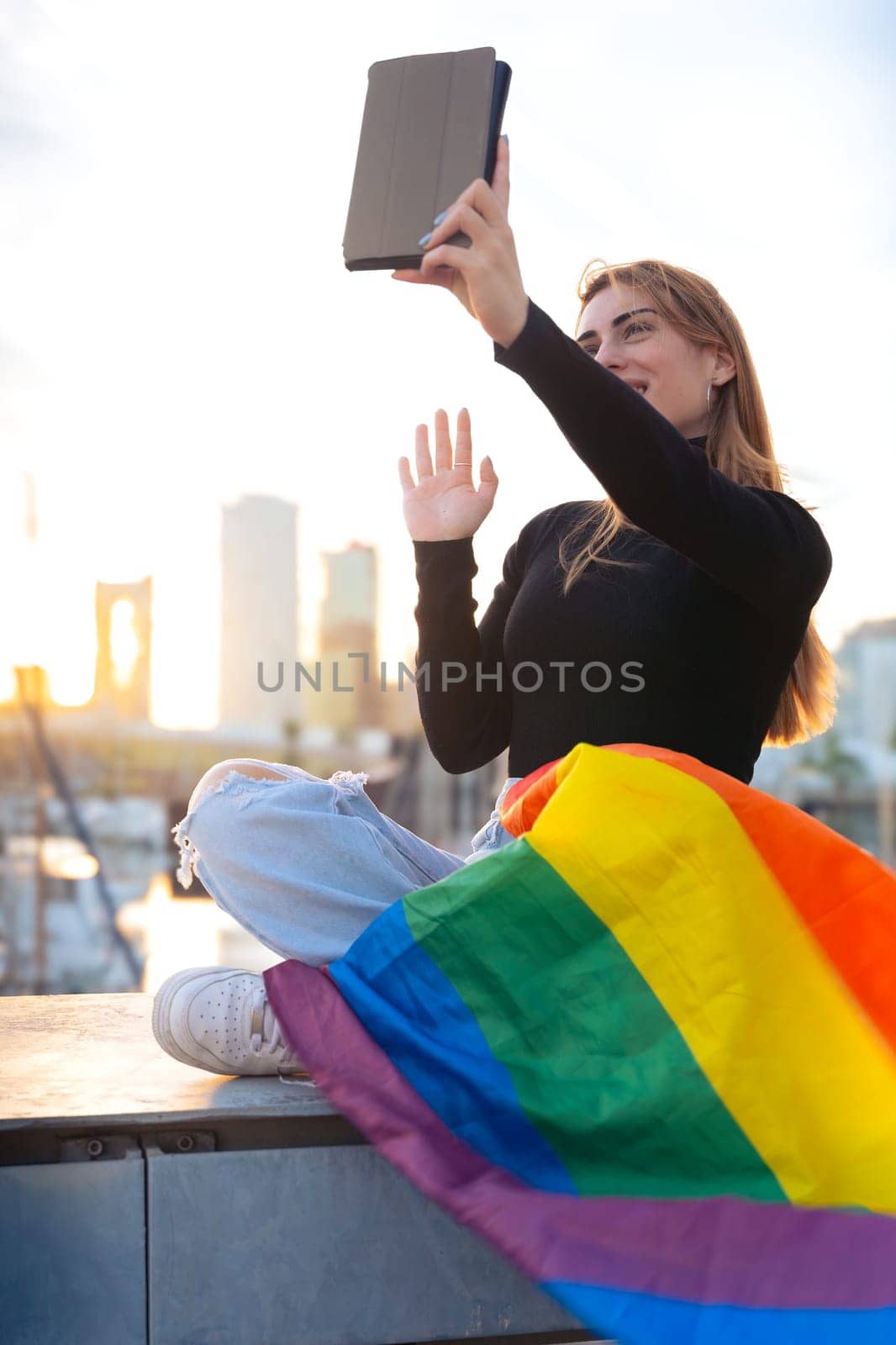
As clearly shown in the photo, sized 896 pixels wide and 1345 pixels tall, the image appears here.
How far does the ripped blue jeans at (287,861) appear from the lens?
1.42m

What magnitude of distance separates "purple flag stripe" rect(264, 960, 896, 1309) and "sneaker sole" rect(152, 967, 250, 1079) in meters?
0.21

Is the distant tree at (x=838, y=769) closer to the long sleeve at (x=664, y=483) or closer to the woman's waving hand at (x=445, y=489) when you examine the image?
the woman's waving hand at (x=445, y=489)

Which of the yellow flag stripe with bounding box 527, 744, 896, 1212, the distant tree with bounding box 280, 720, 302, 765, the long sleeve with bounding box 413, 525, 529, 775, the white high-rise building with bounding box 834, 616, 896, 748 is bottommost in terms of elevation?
the distant tree with bounding box 280, 720, 302, 765

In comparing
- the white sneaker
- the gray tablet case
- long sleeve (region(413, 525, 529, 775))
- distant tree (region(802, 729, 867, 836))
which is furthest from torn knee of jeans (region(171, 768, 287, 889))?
distant tree (region(802, 729, 867, 836))

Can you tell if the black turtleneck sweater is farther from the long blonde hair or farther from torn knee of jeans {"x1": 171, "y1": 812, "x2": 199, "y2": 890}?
torn knee of jeans {"x1": 171, "y1": 812, "x2": 199, "y2": 890}

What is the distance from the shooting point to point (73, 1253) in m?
1.18

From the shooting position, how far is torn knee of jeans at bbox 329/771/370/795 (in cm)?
155

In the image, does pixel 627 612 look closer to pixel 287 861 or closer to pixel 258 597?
pixel 287 861

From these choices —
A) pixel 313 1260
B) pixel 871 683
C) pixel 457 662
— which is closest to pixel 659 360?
pixel 457 662

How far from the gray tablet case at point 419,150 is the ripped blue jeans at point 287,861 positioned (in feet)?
1.86

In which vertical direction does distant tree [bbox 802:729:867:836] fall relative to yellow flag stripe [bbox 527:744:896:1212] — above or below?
below

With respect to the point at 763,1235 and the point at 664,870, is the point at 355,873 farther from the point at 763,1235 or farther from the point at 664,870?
the point at 763,1235

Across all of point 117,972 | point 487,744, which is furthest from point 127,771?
point 487,744

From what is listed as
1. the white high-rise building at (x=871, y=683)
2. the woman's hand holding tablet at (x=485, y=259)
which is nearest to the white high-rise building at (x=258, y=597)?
the white high-rise building at (x=871, y=683)
